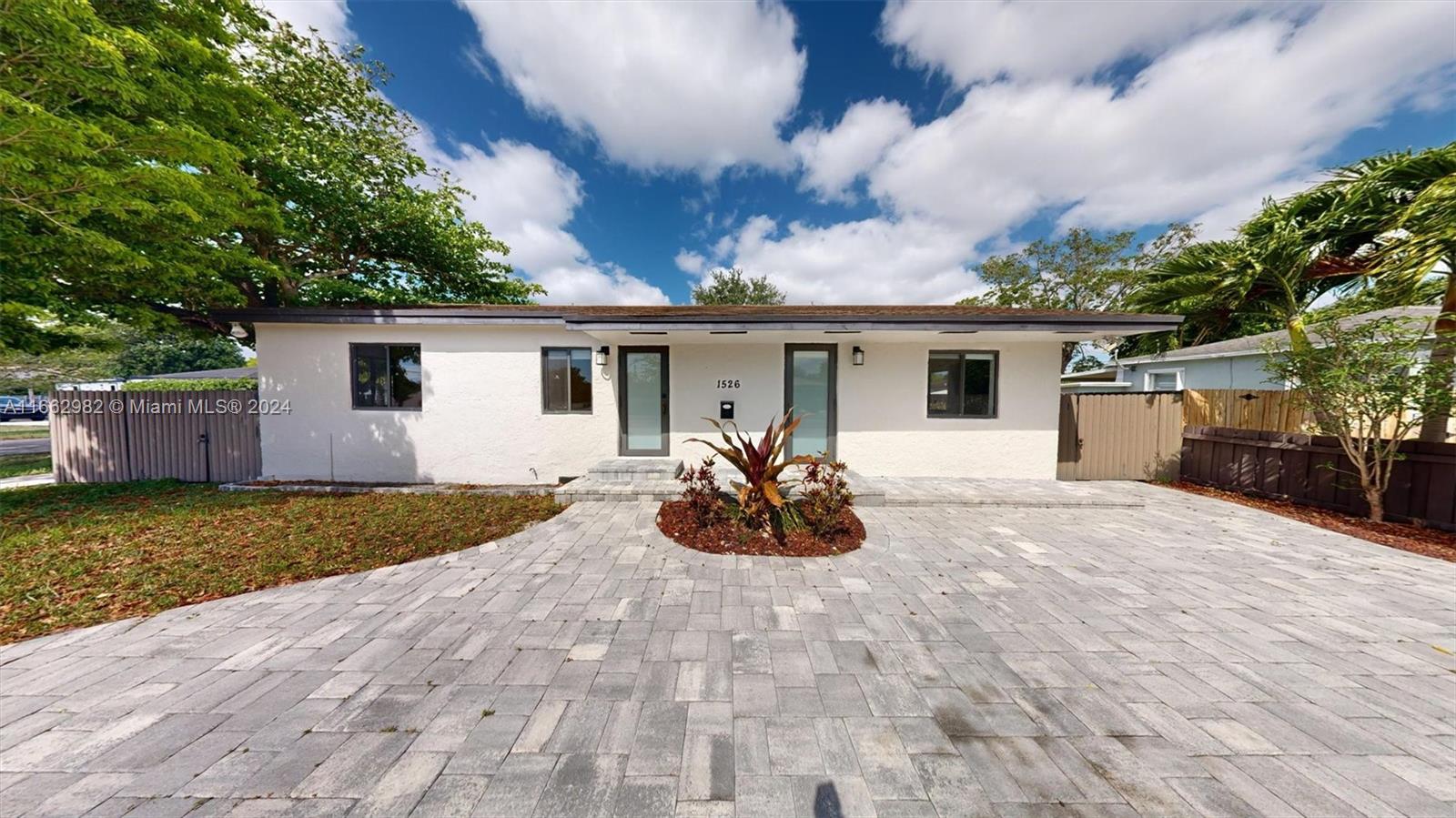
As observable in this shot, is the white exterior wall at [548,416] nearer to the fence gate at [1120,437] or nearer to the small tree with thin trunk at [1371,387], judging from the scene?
the fence gate at [1120,437]

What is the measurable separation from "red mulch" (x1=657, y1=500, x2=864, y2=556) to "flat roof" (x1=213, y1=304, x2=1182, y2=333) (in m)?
2.69

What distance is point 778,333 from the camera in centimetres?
650

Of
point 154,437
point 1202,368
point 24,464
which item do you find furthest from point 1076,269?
point 24,464

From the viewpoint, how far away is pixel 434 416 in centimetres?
682

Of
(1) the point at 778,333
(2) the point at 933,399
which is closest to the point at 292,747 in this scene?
(1) the point at 778,333

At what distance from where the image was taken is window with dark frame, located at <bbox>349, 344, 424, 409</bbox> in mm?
6773

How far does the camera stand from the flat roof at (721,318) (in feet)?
19.2

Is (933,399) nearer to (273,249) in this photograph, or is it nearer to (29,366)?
(273,249)

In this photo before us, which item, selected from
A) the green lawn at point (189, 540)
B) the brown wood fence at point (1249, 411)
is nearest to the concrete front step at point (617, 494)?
the green lawn at point (189, 540)

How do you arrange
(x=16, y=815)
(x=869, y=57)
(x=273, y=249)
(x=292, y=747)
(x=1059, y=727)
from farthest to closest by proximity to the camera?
1. (x=273, y=249)
2. (x=869, y=57)
3. (x=1059, y=727)
4. (x=292, y=747)
5. (x=16, y=815)

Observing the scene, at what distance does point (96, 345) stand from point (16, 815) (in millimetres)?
13192

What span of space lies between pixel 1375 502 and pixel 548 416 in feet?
36.1

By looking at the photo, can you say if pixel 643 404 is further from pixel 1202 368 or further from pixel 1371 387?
pixel 1202 368

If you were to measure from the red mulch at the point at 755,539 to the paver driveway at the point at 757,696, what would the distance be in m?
0.44
